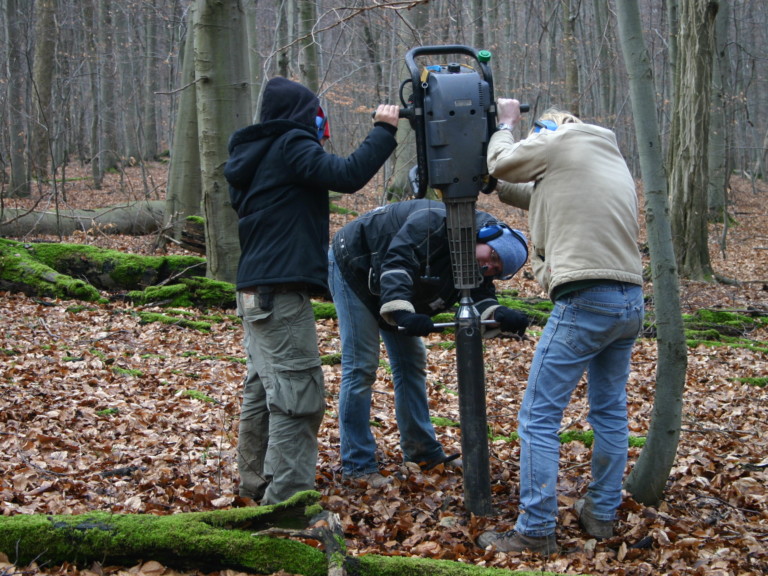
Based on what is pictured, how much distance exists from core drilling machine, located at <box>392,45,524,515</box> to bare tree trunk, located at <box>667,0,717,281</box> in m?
8.82

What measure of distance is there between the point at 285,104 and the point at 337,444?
2.65 meters

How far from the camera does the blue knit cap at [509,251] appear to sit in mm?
3828

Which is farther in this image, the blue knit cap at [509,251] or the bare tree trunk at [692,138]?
the bare tree trunk at [692,138]

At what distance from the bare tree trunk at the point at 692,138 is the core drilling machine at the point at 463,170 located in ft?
28.9

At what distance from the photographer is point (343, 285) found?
14.1 feet

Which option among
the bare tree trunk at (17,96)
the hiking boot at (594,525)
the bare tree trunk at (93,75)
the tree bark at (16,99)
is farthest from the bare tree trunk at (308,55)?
the hiking boot at (594,525)

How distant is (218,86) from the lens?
Answer: 7.86 m

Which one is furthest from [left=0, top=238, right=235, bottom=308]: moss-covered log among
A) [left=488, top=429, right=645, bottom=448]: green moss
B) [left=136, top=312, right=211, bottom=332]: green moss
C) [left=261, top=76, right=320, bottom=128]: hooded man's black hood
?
[left=261, top=76, right=320, bottom=128]: hooded man's black hood

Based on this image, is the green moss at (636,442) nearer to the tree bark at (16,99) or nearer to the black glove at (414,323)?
the black glove at (414,323)

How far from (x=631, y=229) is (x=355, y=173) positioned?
4.58ft

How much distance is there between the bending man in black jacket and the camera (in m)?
3.82

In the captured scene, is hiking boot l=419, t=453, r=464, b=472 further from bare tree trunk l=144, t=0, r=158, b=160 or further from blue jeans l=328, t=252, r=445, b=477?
→ bare tree trunk l=144, t=0, r=158, b=160

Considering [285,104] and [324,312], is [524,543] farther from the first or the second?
[324,312]

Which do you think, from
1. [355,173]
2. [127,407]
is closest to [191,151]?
[127,407]
